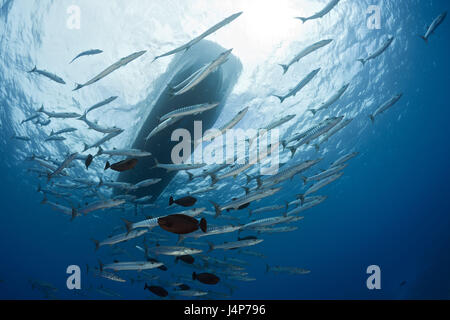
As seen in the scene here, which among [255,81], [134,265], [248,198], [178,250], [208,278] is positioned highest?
[255,81]

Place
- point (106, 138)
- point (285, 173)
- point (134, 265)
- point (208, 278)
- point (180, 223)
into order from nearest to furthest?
point (180, 223) < point (208, 278) < point (134, 265) < point (285, 173) < point (106, 138)

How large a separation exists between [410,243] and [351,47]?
286 ft

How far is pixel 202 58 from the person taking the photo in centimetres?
998

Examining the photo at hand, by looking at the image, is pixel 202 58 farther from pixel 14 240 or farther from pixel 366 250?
pixel 366 250

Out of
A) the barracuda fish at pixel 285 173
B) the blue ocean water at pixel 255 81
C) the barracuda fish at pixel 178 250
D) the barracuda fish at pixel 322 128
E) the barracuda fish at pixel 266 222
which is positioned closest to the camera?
the barracuda fish at pixel 178 250

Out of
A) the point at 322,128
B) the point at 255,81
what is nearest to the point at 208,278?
the point at 322,128

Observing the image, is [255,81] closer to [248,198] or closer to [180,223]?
[248,198]

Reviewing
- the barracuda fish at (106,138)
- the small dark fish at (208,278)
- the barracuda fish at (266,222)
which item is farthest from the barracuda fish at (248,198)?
the barracuda fish at (106,138)

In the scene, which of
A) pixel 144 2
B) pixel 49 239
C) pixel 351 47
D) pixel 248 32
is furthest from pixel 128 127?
pixel 49 239

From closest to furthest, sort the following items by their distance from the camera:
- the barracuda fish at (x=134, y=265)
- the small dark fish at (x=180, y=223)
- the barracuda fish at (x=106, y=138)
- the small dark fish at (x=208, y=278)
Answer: the small dark fish at (x=180, y=223) < the small dark fish at (x=208, y=278) < the barracuda fish at (x=134, y=265) < the barracuda fish at (x=106, y=138)

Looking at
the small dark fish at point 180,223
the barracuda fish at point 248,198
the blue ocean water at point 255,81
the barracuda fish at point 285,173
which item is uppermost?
the blue ocean water at point 255,81

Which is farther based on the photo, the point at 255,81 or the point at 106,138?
the point at 255,81

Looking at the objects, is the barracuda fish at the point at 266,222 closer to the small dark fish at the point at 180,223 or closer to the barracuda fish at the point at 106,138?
the small dark fish at the point at 180,223

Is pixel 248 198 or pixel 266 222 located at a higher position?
pixel 248 198
